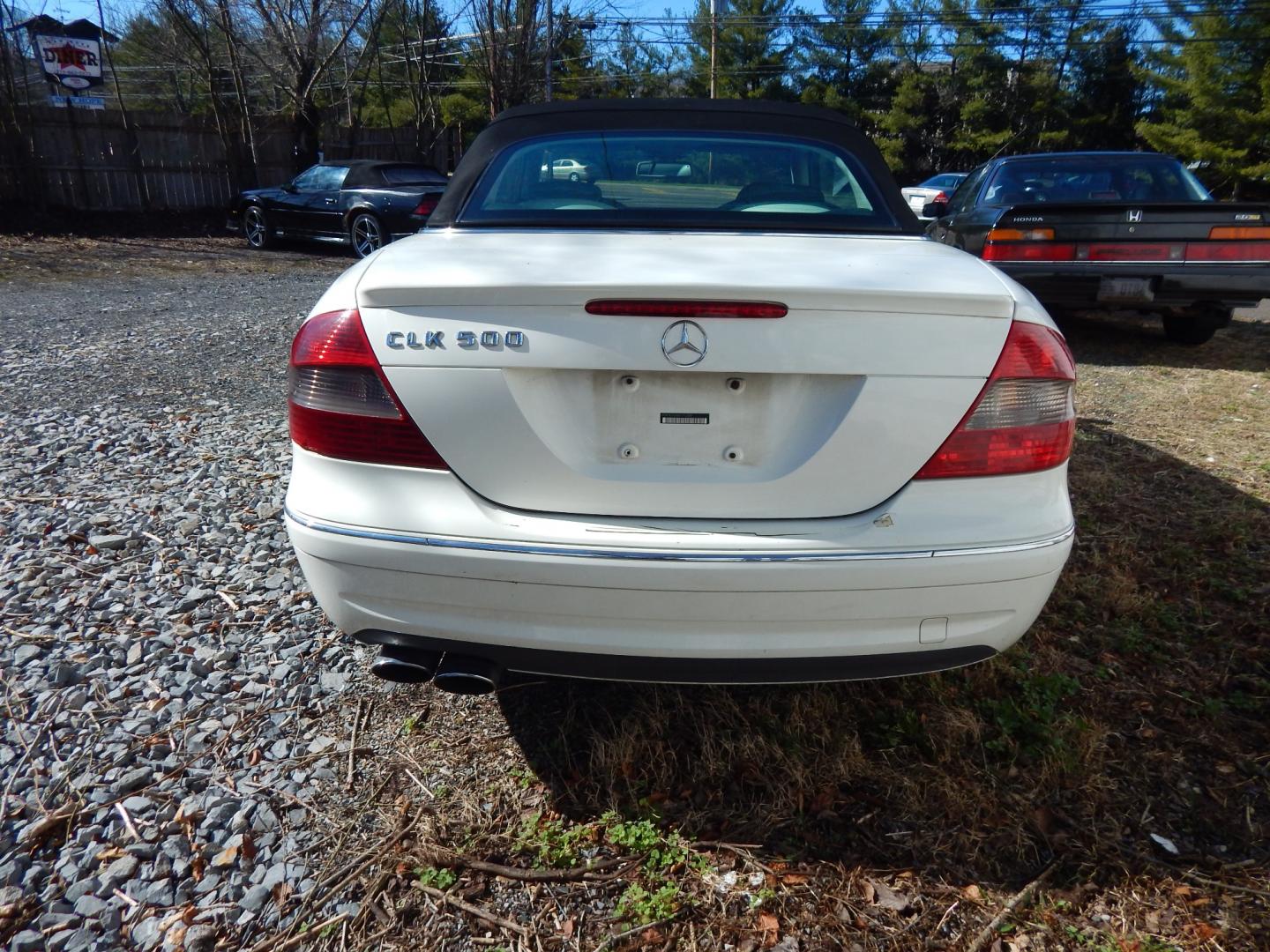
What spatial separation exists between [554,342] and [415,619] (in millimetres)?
690

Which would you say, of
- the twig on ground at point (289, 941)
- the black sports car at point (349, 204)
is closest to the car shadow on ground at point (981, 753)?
the twig on ground at point (289, 941)

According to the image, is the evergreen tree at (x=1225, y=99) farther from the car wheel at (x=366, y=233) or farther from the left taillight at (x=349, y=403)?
the left taillight at (x=349, y=403)

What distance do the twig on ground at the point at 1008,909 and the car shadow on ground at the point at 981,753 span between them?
3 centimetres

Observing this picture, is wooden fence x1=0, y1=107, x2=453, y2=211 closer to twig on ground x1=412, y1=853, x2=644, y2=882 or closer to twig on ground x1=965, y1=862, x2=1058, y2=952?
twig on ground x1=412, y1=853, x2=644, y2=882

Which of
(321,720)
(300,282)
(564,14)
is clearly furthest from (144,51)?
(321,720)

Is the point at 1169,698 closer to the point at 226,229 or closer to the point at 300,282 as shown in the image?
the point at 300,282

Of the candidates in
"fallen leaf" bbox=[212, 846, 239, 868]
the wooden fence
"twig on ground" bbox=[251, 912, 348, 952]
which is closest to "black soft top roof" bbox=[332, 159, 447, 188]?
the wooden fence

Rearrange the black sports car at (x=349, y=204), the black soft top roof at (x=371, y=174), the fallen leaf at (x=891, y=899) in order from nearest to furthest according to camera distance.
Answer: the fallen leaf at (x=891, y=899) → the black sports car at (x=349, y=204) → the black soft top roof at (x=371, y=174)

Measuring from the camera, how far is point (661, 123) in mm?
3217

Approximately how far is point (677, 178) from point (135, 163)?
702 inches

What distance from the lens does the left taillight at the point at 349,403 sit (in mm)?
1877

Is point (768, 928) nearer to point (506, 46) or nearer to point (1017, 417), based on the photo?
point (1017, 417)

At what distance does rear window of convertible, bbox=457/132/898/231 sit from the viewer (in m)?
2.82

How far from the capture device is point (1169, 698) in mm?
2520
